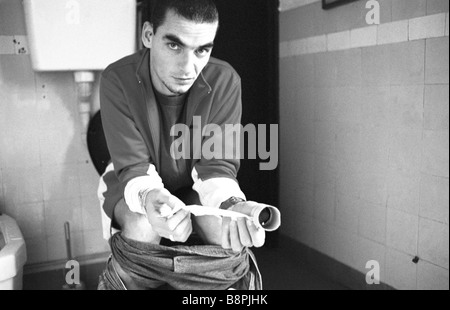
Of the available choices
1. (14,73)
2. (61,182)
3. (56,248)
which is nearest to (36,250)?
(56,248)

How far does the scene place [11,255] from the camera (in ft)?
2.90

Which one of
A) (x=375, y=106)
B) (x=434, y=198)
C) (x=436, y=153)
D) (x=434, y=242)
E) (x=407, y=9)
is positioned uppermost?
(x=407, y=9)

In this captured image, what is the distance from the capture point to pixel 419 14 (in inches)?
38.4

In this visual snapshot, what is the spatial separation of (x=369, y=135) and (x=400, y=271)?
338 millimetres

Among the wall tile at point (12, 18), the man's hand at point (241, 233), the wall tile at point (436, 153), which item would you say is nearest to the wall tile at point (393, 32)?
the wall tile at point (436, 153)

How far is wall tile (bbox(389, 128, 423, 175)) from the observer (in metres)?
1.04

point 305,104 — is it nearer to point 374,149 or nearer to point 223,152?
point 374,149

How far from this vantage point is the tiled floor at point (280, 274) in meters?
1.05

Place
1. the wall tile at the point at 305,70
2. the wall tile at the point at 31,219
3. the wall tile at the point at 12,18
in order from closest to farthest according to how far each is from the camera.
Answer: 1. the wall tile at the point at 12,18
2. the wall tile at the point at 31,219
3. the wall tile at the point at 305,70

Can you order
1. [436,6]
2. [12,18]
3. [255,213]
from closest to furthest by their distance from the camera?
[255,213] < [12,18] < [436,6]

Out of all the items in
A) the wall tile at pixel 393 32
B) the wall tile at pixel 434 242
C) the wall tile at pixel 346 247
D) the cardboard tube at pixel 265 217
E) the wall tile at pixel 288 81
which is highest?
the wall tile at pixel 393 32

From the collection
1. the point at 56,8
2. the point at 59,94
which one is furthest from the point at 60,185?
the point at 56,8

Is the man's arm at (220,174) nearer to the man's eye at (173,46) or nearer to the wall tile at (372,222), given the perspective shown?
the man's eye at (173,46)
